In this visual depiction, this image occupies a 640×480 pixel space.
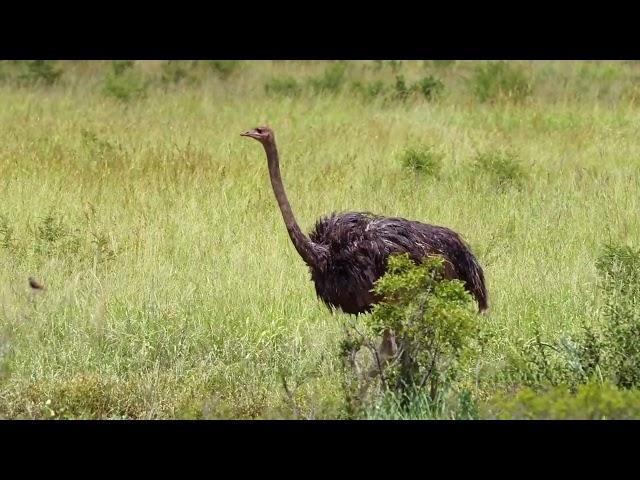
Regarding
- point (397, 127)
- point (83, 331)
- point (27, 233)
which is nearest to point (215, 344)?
point (83, 331)

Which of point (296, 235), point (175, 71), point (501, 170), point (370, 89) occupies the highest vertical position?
point (175, 71)

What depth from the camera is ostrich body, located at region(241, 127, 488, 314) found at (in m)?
7.79

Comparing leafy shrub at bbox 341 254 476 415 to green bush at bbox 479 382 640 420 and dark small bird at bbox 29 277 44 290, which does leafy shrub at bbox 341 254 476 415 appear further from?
dark small bird at bbox 29 277 44 290

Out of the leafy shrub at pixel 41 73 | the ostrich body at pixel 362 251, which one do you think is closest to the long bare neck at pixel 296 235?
the ostrich body at pixel 362 251

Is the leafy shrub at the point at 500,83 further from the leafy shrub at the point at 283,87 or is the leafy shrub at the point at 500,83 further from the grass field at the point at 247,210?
the leafy shrub at the point at 283,87

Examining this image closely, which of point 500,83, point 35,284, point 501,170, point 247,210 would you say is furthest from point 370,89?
point 35,284

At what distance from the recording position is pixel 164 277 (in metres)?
9.50

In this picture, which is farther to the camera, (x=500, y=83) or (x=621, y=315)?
(x=500, y=83)

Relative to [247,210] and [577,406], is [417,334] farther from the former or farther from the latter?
[247,210]

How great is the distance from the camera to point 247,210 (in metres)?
11.6

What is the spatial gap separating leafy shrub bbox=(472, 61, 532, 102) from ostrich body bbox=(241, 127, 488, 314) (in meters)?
9.93

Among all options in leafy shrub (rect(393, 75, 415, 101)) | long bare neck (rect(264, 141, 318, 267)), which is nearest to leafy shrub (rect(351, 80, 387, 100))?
leafy shrub (rect(393, 75, 415, 101))

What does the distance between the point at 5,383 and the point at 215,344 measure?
1389 mm

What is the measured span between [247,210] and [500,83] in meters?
8.08
